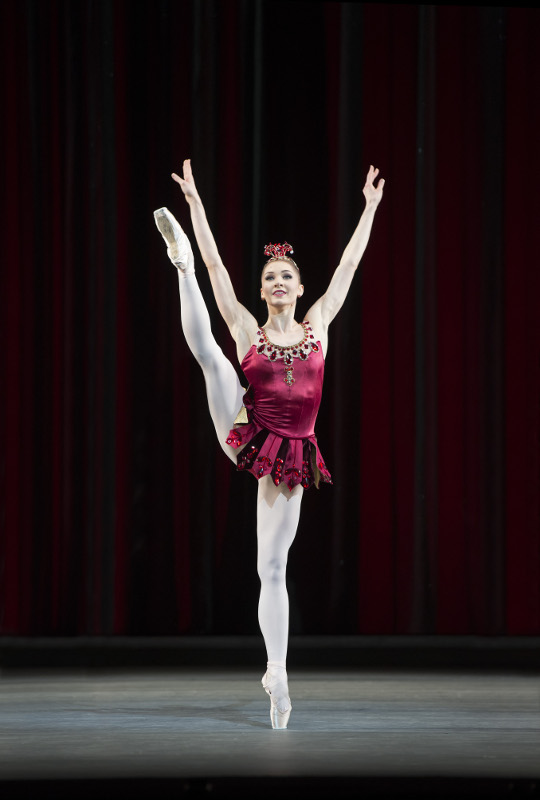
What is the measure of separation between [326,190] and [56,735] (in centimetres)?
277

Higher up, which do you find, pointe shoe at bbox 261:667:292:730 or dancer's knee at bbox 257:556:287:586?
dancer's knee at bbox 257:556:287:586

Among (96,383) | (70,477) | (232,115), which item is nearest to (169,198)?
(232,115)

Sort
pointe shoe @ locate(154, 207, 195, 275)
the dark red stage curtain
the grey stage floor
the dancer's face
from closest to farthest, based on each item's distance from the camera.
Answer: the grey stage floor, pointe shoe @ locate(154, 207, 195, 275), the dancer's face, the dark red stage curtain

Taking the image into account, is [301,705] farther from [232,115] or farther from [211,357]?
[232,115]

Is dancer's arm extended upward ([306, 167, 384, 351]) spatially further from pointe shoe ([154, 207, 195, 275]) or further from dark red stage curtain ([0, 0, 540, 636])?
dark red stage curtain ([0, 0, 540, 636])


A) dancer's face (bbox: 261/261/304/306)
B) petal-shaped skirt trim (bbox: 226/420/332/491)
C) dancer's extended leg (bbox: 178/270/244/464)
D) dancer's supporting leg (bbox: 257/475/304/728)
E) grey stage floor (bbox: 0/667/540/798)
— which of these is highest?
dancer's face (bbox: 261/261/304/306)

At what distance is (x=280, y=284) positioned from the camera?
10.8 feet

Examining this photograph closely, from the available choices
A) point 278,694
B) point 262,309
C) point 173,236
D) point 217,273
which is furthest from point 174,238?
point 262,309

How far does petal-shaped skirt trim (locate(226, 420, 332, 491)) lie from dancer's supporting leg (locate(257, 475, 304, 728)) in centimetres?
4

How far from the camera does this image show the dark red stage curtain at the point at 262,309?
498cm

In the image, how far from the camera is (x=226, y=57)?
5.07 metres

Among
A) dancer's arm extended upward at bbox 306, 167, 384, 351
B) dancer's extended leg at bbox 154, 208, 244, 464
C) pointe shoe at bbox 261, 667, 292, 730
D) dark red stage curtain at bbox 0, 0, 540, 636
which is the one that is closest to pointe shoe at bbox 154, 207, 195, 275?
dancer's extended leg at bbox 154, 208, 244, 464

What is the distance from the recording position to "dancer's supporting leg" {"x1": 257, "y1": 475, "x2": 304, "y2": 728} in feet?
10.4

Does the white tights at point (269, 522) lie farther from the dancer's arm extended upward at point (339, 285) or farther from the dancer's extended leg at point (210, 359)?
the dancer's arm extended upward at point (339, 285)
